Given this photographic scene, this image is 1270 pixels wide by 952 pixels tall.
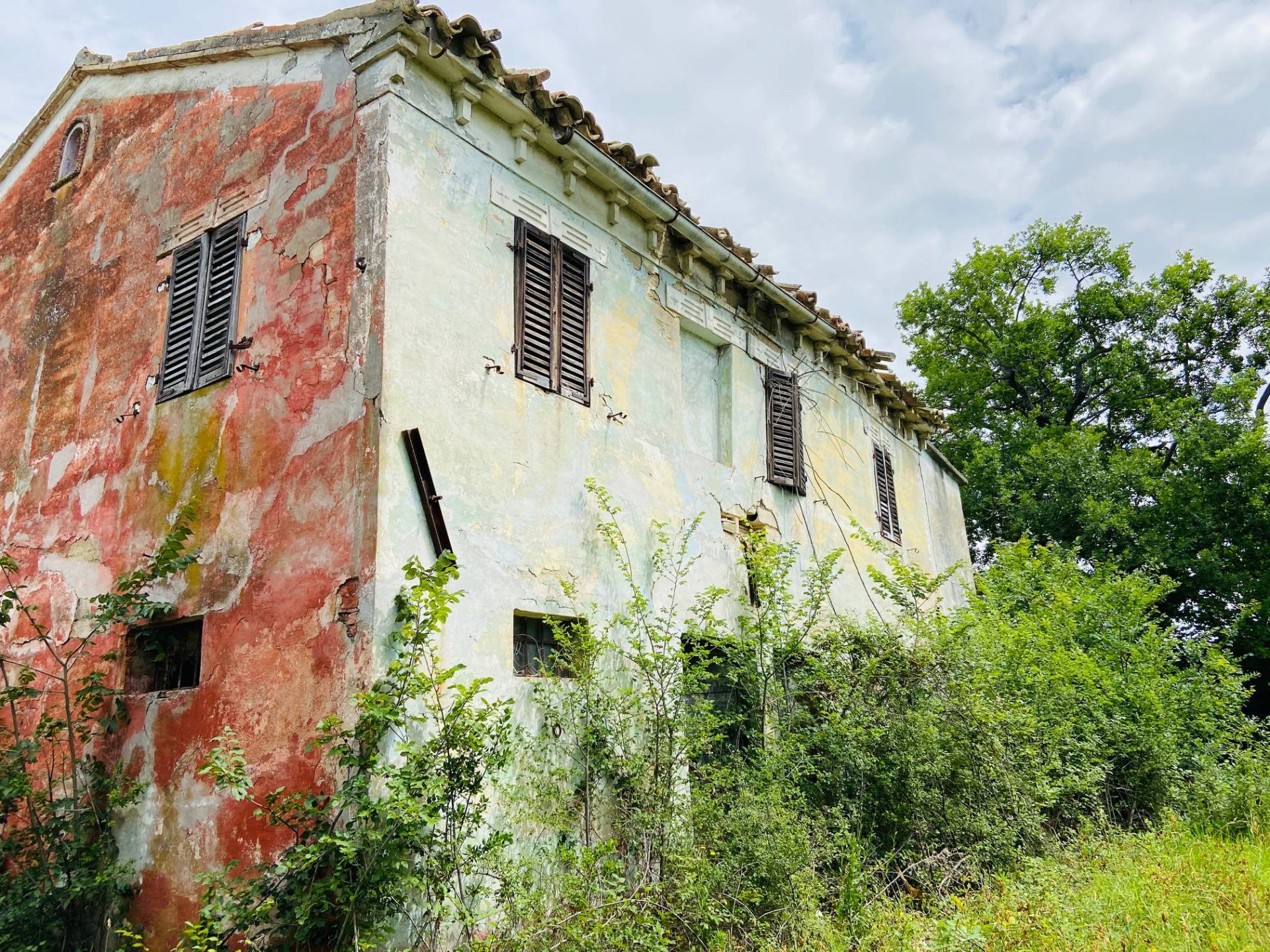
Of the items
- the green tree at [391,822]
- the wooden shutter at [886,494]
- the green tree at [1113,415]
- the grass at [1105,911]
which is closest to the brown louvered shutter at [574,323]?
the green tree at [391,822]

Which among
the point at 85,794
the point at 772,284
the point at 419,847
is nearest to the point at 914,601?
the point at 772,284

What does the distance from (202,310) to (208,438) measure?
1128 mm

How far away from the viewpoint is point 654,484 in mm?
8164

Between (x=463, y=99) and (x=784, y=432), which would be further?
(x=784, y=432)

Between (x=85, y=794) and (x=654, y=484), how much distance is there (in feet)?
15.7

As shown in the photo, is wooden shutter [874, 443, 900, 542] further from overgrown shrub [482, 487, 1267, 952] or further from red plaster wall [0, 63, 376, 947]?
red plaster wall [0, 63, 376, 947]

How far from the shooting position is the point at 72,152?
9.35 m

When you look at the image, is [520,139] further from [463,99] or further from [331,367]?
[331,367]

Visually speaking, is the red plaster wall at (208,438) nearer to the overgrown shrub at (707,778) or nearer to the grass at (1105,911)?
the overgrown shrub at (707,778)

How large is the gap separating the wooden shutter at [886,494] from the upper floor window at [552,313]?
623 centimetres

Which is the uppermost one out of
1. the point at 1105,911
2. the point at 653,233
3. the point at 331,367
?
the point at 653,233

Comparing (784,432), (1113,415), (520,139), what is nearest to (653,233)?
(520,139)

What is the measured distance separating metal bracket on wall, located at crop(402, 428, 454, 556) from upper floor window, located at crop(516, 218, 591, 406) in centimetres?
126

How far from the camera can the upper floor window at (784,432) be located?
10070 mm
